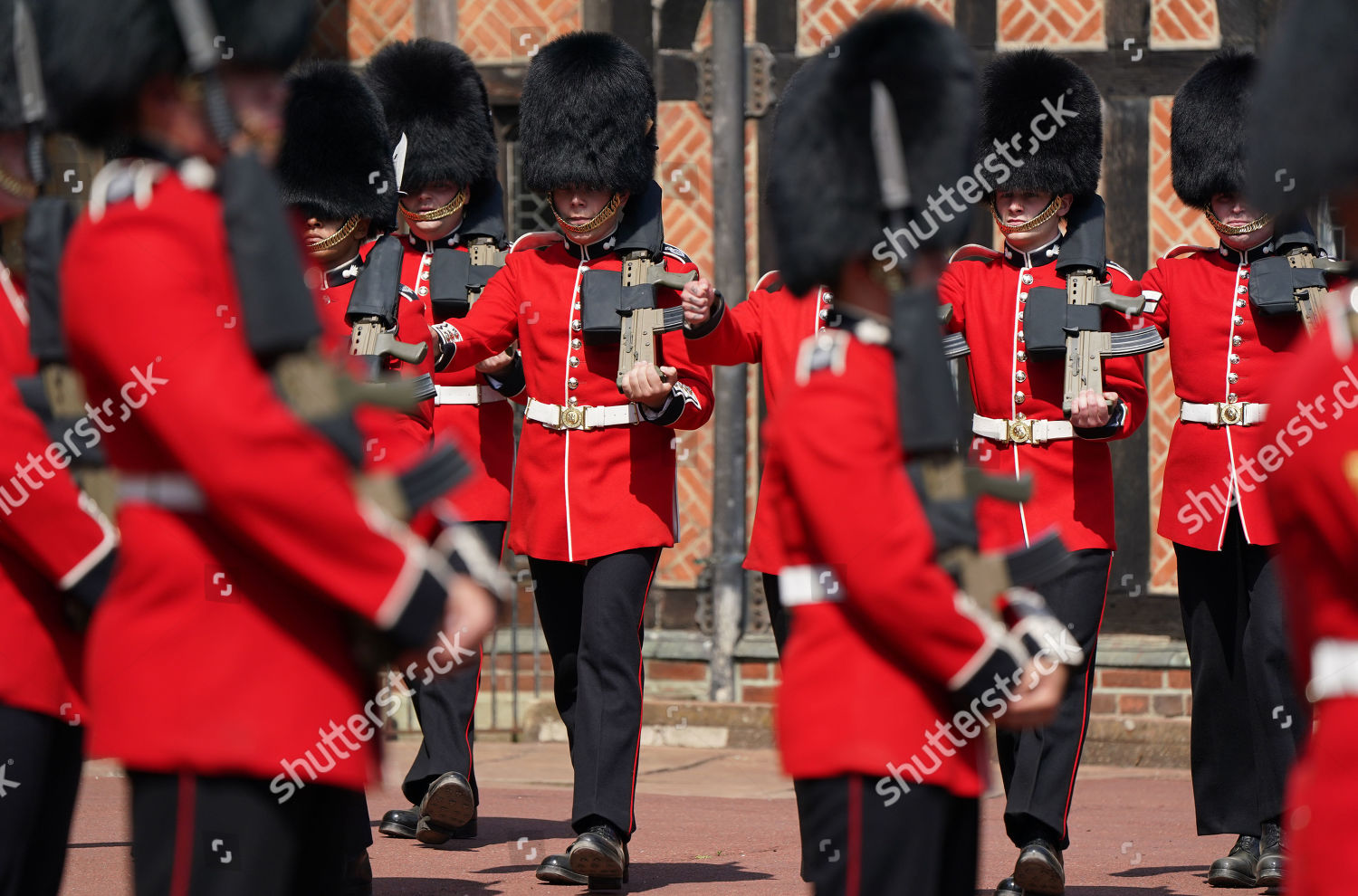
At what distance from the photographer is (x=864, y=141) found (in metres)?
→ 3.33

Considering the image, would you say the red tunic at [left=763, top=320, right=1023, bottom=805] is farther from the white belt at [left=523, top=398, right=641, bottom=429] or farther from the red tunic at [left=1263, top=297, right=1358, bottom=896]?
the white belt at [left=523, top=398, right=641, bottom=429]

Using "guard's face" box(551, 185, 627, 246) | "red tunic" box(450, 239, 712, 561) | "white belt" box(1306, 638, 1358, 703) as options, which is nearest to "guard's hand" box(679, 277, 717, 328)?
"red tunic" box(450, 239, 712, 561)

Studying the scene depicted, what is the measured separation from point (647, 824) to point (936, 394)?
4.35 m

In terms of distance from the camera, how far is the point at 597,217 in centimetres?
632

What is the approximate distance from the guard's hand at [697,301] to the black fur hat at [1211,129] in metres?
1.94

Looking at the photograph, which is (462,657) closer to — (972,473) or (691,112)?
(972,473)

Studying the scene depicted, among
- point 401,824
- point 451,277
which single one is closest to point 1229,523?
point 451,277

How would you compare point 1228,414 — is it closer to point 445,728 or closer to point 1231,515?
point 1231,515

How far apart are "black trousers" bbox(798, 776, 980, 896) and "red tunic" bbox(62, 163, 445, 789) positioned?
71 centimetres

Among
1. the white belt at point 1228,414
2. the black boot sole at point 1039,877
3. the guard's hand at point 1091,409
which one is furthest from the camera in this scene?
the white belt at point 1228,414

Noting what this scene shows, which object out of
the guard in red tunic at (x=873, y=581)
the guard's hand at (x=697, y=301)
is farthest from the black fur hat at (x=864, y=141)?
the guard's hand at (x=697, y=301)

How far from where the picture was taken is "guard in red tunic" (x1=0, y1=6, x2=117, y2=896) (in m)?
3.34

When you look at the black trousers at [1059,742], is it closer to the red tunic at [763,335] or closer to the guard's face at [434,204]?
the red tunic at [763,335]

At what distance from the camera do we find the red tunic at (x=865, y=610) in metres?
2.93
